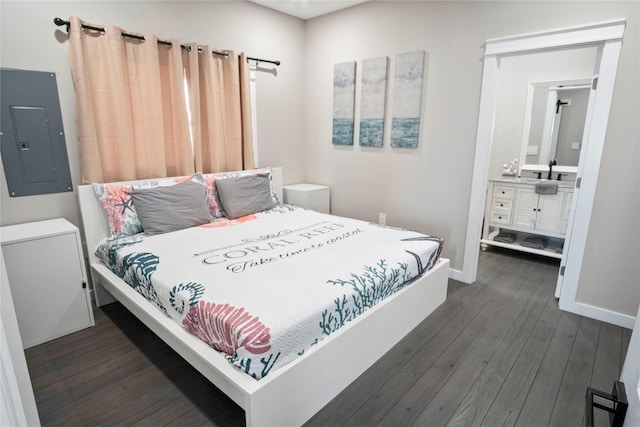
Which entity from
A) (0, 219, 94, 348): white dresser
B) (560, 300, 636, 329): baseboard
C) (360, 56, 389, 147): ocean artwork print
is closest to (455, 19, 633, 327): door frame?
(560, 300, 636, 329): baseboard

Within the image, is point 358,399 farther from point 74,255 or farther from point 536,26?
point 536,26

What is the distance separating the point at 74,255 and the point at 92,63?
54.8 inches

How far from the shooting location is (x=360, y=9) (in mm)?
3547

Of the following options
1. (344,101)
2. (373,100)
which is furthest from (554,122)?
(344,101)

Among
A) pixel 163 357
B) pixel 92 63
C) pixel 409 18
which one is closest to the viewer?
pixel 163 357

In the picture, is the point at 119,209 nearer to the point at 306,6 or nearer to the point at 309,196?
the point at 309,196

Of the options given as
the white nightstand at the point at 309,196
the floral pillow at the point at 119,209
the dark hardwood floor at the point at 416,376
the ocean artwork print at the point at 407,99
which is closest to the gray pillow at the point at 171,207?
the floral pillow at the point at 119,209

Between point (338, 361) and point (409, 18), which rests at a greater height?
point (409, 18)

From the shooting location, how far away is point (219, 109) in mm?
3312

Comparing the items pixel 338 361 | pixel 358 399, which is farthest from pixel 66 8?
pixel 358 399

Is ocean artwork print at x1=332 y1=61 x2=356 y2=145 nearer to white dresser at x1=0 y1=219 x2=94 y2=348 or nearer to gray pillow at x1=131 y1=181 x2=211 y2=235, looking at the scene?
gray pillow at x1=131 y1=181 x2=211 y2=235

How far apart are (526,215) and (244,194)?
3078 millimetres

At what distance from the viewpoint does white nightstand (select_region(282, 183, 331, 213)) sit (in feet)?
12.7

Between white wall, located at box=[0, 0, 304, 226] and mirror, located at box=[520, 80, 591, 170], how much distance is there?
275 centimetres
